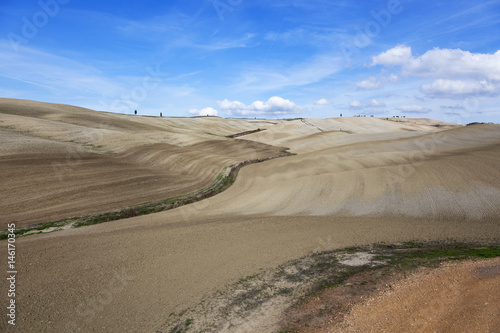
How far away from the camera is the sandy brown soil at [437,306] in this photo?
795 cm

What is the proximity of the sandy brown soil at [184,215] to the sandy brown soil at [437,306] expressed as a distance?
5186 mm

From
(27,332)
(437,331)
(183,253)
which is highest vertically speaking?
(437,331)

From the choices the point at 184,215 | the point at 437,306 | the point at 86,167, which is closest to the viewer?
the point at 437,306

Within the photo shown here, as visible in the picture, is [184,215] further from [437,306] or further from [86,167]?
[437,306]

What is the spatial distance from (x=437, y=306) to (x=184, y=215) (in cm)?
1663

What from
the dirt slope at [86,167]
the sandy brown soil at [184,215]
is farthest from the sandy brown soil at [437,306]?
the dirt slope at [86,167]

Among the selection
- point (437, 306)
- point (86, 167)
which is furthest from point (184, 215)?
point (437, 306)

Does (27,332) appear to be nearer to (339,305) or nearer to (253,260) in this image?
(253,260)

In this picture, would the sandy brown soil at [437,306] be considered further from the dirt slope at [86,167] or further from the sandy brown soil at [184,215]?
the dirt slope at [86,167]

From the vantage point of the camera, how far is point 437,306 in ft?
28.7

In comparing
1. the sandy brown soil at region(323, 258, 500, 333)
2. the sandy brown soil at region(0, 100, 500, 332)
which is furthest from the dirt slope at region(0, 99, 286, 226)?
the sandy brown soil at region(323, 258, 500, 333)

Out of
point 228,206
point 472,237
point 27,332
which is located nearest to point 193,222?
point 228,206

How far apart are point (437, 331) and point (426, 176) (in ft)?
69.2

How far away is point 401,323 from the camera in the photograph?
8.38 m
